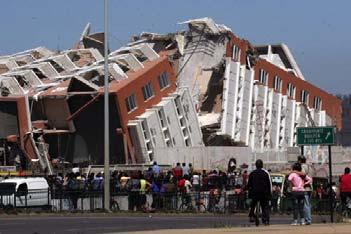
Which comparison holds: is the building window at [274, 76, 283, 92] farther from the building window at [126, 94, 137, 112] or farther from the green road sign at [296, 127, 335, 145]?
the green road sign at [296, 127, 335, 145]

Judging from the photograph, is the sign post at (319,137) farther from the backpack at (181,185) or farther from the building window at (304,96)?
the building window at (304,96)

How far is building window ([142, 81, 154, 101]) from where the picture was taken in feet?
187

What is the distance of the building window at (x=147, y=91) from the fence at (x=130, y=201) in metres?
20.4

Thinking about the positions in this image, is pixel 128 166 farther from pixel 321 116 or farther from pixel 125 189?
pixel 321 116

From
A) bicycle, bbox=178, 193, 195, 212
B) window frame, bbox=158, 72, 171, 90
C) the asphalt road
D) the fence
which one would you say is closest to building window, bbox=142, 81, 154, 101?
window frame, bbox=158, 72, 171, 90

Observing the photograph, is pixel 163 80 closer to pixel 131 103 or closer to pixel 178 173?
pixel 131 103

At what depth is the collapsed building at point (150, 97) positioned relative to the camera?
54781 mm

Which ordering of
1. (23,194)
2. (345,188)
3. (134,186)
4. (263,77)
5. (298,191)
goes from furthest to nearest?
(263,77)
(134,186)
(23,194)
(345,188)
(298,191)

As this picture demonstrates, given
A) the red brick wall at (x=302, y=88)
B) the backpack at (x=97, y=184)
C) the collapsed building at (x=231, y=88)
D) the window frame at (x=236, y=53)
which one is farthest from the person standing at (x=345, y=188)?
the red brick wall at (x=302, y=88)

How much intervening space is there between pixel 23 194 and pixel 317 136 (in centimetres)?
1451

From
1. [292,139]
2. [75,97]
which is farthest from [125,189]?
[292,139]

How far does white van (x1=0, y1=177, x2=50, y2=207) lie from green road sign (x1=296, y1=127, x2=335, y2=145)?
44.5ft

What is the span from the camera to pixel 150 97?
5753 cm

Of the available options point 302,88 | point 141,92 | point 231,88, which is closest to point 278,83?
point 302,88
